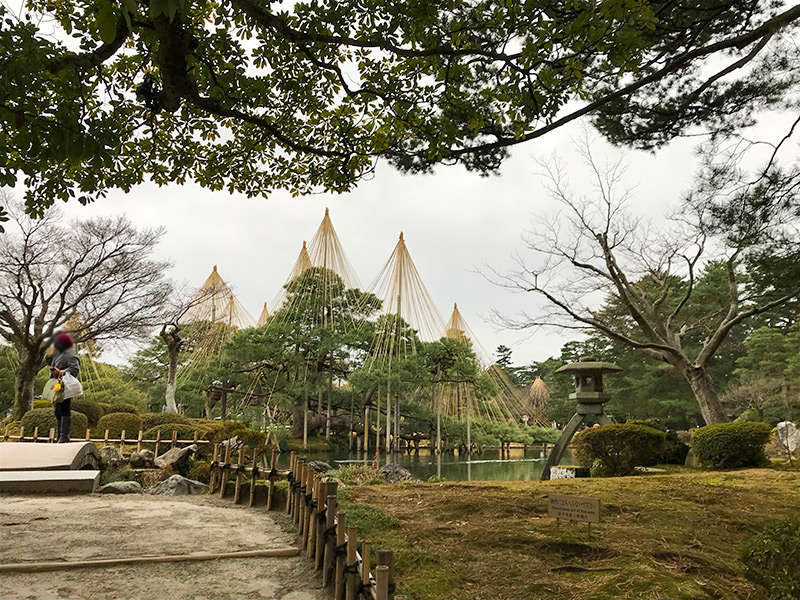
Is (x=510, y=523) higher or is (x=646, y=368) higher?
(x=646, y=368)

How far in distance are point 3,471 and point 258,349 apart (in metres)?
12.2

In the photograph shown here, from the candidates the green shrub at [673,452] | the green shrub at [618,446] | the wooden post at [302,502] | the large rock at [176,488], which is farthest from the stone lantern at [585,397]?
the wooden post at [302,502]

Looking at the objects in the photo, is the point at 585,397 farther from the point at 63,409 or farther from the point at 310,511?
the point at 63,409

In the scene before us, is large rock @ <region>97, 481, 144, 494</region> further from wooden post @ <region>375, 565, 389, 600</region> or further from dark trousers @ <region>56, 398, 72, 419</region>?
wooden post @ <region>375, 565, 389, 600</region>

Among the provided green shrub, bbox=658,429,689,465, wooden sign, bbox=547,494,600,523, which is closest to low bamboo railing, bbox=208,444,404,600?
wooden sign, bbox=547,494,600,523

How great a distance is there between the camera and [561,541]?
350 cm

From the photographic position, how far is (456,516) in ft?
14.1

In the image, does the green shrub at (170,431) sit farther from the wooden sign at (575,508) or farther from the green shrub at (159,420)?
the wooden sign at (575,508)

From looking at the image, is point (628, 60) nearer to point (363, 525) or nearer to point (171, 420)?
point (363, 525)

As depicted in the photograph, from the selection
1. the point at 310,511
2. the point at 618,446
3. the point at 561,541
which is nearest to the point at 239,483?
the point at 310,511

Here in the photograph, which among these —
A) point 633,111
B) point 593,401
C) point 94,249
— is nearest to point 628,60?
point 633,111

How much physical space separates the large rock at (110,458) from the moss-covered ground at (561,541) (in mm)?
3950

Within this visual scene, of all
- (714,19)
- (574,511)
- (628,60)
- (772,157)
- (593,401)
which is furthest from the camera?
(593,401)

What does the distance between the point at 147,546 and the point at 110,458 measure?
470 centimetres
